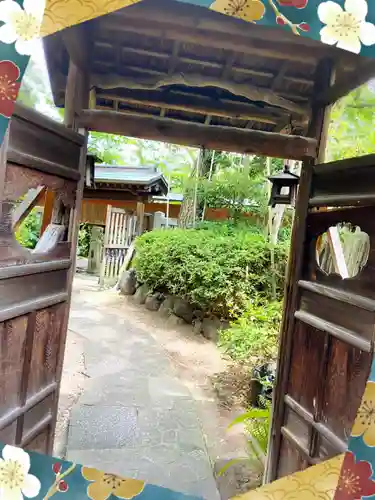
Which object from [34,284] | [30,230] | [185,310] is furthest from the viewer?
[30,230]

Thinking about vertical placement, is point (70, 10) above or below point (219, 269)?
above

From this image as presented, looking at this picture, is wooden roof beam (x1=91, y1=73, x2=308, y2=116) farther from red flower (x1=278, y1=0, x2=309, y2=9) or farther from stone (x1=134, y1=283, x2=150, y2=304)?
stone (x1=134, y1=283, x2=150, y2=304)

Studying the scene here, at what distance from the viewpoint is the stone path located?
2.25 m

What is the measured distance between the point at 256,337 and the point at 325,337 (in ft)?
7.30

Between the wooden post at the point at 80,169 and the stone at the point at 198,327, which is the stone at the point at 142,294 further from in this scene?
the wooden post at the point at 80,169

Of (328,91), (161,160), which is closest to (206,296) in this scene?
(328,91)

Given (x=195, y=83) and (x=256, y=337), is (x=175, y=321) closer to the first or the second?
(x=256, y=337)

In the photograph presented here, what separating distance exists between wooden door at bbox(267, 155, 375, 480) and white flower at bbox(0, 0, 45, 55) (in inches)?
43.4

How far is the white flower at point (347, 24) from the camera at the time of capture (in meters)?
0.70

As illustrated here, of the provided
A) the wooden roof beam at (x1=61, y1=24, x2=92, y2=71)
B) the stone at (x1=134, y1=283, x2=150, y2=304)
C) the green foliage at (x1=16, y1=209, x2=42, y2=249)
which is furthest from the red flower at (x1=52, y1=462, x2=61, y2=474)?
the stone at (x1=134, y1=283, x2=150, y2=304)

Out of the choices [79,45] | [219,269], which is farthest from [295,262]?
[219,269]

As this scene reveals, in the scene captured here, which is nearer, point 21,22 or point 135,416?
point 21,22

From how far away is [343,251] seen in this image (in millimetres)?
2535

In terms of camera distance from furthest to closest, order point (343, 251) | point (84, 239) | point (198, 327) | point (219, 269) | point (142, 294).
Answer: point (84, 239), point (142, 294), point (198, 327), point (219, 269), point (343, 251)
